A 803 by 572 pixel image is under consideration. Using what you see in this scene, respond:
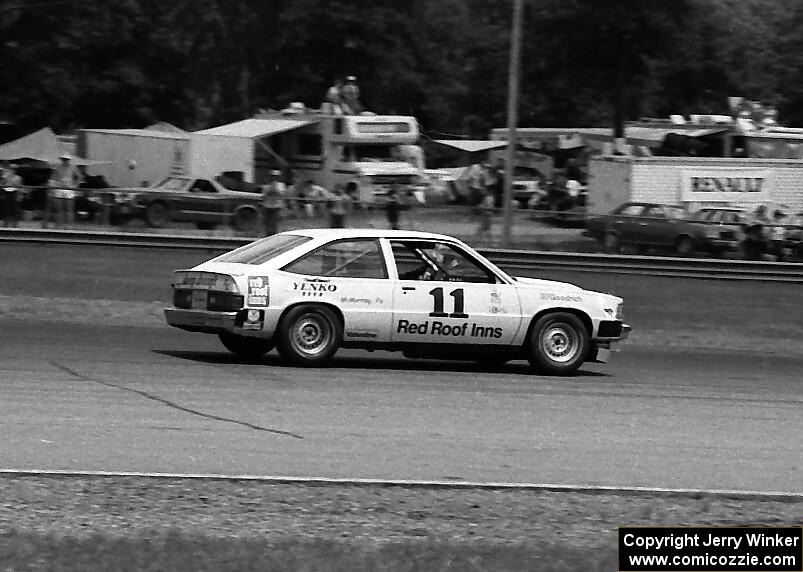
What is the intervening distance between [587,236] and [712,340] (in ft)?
10.6

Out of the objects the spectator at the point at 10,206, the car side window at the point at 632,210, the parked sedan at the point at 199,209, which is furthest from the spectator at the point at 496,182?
the spectator at the point at 10,206

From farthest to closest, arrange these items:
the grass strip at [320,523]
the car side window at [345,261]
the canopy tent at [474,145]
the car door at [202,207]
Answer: the canopy tent at [474,145] < the car door at [202,207] < the car side window at [345,261] < the grass strip at [320,523]

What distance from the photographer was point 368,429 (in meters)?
10.0

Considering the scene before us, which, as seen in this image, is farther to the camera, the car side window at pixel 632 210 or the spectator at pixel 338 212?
the car side window at pixel 632 210

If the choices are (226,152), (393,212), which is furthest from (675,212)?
(226,152)

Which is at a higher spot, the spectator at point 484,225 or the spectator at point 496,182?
the spectator at point 496,182

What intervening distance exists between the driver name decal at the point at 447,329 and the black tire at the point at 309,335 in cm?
66

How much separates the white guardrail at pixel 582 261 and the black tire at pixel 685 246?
2.91ft

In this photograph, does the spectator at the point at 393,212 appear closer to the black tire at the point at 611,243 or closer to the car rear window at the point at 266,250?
the black tire at the point at 611,243

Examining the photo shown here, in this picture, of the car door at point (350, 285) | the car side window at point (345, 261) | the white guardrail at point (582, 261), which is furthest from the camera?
the white guardrail at point (582, 261)

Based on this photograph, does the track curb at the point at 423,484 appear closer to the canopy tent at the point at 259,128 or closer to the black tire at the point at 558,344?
the black tire at the point at 558,344

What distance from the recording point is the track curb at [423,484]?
25.5 feet

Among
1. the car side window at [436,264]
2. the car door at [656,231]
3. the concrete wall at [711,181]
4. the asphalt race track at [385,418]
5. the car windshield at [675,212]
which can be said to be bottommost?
the asphalt race track at [385,418]

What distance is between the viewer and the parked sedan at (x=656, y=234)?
22.9m
